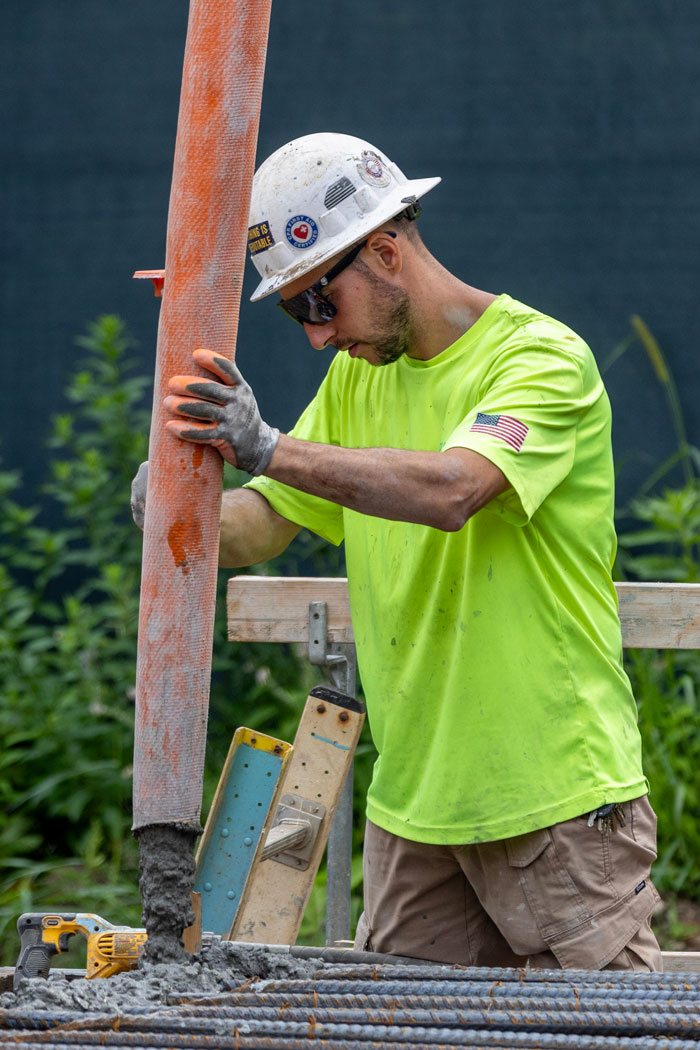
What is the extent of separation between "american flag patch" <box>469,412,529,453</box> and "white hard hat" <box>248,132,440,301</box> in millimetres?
427

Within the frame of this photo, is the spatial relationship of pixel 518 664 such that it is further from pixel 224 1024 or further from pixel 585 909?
pixel 224 1024

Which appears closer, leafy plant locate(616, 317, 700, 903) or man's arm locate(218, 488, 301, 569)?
man's arm locate(218, 488, 301, 569)

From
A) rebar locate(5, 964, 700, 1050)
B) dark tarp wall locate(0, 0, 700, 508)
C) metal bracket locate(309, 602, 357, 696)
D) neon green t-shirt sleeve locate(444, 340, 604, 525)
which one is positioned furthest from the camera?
dark tarp wall locate(0, 0, 700, 508)

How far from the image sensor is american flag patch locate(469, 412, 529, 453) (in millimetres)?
2123

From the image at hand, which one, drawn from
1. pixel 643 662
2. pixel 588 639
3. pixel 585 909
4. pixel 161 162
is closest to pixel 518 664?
pixel 588 639

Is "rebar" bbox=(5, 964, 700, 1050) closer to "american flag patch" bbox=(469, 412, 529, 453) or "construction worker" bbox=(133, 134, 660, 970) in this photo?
"construction worker" bbox=(133, 134, 660, 970)

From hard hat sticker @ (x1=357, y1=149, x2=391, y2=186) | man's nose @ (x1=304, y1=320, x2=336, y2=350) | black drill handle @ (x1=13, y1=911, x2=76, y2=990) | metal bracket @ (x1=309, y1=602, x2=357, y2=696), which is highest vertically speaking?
hard hat sticker @ (x1=357, y1=149, x2=391, y2=186)

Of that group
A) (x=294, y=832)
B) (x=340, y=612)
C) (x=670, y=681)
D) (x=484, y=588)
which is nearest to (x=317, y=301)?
(x=484, y=588)

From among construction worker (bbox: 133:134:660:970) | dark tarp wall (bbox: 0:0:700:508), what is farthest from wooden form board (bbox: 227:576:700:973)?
dark tarp wall (bbox: 0:0:700:508)

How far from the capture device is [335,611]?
2.97 m

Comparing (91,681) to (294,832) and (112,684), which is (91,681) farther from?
(294,832)

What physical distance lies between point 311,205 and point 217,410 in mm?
538

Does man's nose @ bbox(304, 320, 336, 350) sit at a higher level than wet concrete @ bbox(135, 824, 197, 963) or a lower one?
higher

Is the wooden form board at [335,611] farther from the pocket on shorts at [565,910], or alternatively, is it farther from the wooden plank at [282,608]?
the pocket on shorts at [565,910]
